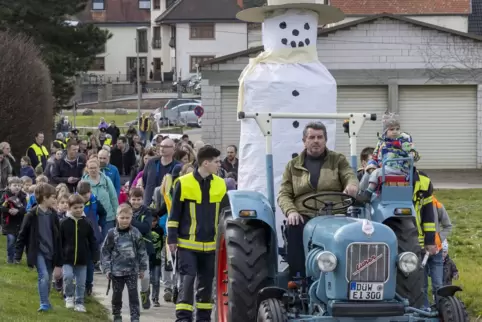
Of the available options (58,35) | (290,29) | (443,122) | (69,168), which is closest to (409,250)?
(290,29)

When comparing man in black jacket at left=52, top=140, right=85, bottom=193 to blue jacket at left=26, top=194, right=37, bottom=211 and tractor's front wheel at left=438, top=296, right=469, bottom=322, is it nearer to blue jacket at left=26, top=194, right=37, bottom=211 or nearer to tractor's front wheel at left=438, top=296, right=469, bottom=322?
blue jacket at left=26, top=194, right=37, bottom=211

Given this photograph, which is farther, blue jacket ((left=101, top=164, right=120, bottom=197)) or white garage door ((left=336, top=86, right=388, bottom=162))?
white garage door ((left=336, top=86, right=388, bottom=162))

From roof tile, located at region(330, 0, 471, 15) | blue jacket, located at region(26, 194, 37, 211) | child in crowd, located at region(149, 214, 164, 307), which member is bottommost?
child in crowd, located at region(149, 214, 164, 307)

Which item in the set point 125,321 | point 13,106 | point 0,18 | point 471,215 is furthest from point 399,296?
point 0,18

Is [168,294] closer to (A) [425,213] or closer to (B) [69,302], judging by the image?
(B) [69,302]

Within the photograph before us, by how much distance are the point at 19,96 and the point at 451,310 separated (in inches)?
809

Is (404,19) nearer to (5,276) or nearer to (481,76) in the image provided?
(481,76)

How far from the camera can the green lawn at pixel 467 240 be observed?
41.3 feet

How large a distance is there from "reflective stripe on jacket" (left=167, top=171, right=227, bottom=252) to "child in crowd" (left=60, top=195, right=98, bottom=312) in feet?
6.78

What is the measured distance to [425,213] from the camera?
36.3ft

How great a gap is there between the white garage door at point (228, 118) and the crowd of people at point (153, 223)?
1863 centimetres

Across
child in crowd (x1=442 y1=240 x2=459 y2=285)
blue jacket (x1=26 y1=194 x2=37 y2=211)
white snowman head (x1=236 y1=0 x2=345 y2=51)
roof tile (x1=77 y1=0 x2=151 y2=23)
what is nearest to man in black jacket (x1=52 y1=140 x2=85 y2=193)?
blue jacket (x1=26 y1=194 x2=37 y2=211)

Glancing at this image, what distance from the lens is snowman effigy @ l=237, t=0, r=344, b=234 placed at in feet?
41.8

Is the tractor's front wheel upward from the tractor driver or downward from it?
downward
